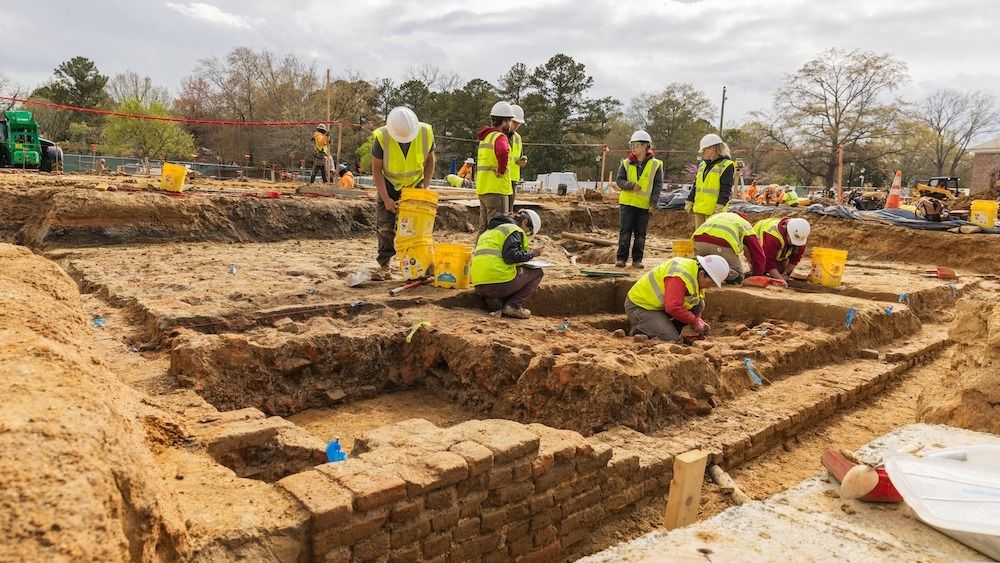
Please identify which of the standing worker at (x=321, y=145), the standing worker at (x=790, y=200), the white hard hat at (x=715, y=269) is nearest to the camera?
the white hard hat at (x=715, y=269)

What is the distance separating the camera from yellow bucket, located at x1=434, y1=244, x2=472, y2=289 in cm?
642

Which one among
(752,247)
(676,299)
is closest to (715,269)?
(676,299)

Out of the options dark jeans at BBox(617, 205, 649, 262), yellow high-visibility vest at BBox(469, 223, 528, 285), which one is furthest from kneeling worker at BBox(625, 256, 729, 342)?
dark jeans at BBox(617, 205, 649, 262)

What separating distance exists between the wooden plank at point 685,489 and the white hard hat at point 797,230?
5914 millimetres

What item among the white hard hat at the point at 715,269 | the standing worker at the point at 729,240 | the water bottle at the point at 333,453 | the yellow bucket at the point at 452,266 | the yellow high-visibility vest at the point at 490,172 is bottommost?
the water bottle at the point at 333,453

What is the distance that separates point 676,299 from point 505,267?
1.57m

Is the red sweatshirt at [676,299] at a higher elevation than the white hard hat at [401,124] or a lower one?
lower

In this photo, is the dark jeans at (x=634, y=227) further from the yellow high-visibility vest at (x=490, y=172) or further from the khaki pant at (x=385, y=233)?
the khaki pant at (x=385, y=233)

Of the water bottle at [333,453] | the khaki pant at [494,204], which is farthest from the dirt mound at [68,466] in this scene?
the khaki pant at [494,204]

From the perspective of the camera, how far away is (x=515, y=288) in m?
6.04

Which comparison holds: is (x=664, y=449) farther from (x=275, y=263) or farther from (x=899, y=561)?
(x=275, y=263)

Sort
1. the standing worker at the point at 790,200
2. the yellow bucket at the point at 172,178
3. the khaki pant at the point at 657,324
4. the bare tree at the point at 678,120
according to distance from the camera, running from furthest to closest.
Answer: the bare tree at the point at 678,120, the standing worker at the point at 790,200, the yellow bucket at the point at 172,178, the khaki pant at the point at 657,324

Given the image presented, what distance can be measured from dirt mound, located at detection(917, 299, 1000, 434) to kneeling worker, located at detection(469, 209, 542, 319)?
128 inches

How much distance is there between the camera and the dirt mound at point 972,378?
136 inches
